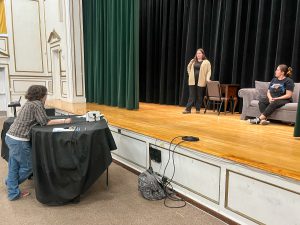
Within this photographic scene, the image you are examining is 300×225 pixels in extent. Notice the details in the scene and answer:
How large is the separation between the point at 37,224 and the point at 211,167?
134 centimetres

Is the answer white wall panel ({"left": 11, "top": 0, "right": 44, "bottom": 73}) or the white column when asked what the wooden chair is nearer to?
the white column

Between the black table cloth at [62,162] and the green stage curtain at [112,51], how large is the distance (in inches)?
116

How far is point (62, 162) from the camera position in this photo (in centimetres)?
209

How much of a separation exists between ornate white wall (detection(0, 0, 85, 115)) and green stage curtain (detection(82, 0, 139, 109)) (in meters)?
0.38

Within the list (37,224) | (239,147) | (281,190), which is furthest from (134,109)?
(281,190)

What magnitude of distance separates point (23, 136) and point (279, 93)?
11.0 feet

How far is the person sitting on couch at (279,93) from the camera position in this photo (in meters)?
3.62

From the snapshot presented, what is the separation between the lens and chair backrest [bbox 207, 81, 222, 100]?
15.1 ft

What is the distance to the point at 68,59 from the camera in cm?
621

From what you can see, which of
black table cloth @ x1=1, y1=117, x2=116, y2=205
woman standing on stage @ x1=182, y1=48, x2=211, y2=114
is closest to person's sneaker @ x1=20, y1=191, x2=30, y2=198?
black table cloth @ x1=1, y1=117, x2=116, y2=205

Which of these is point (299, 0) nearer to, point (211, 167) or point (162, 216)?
point (211, 167)

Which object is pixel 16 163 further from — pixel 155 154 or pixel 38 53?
pixel 38 53

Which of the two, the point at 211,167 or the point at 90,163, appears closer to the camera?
the point at 211,167

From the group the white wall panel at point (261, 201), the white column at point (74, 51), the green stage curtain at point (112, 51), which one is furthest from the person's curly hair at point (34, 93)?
the white column at point (74, 51)
